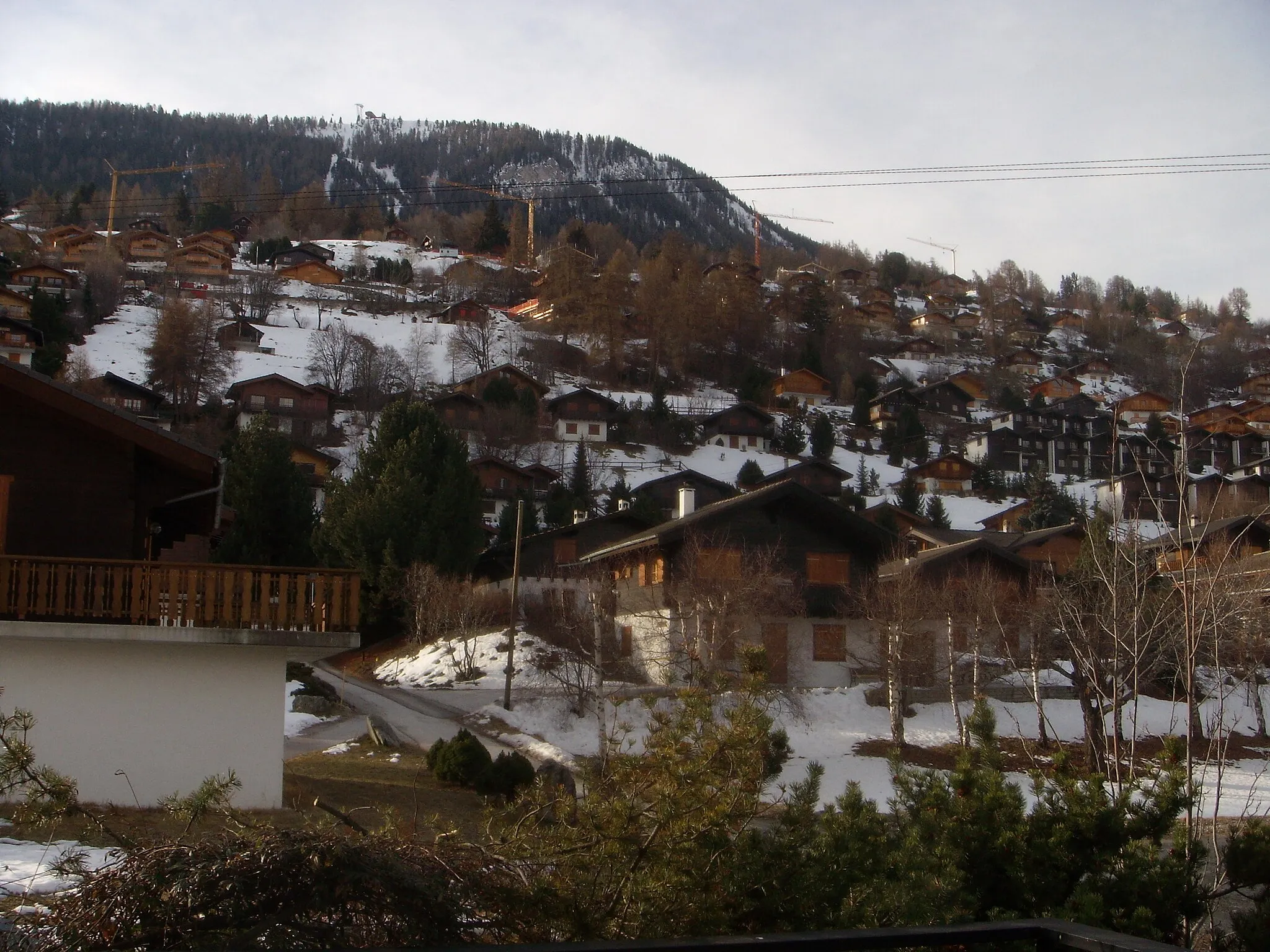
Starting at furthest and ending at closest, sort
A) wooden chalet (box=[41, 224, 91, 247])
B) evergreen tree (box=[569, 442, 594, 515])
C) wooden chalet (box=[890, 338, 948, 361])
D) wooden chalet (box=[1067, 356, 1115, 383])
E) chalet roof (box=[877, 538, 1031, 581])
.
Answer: wooden chalet (box=[1067, 356, 1115, 383])
wooden chalet (box=[890, 338, 948, 361])
wooden chalet (box=[41, 224, 91, 247])
evergreen tree (box=[569, 442, 594, 515])
chalet roof (box=[877, 538, 1031, 581])

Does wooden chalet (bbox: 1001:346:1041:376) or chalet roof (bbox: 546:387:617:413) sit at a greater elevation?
wooden chalet (bbox: 1001:346:1041:376)

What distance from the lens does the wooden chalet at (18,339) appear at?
75375 mm

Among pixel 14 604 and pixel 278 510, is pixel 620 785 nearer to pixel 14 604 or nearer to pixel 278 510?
pixel 14 604

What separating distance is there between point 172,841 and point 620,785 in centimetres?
229

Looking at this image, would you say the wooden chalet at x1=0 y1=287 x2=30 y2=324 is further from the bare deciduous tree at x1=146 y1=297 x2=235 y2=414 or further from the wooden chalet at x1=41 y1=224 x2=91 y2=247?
the wooden chalet at x1=41 y1=224 x2=91 y2=247

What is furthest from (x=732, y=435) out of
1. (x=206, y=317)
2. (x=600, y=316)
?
(x=206, y=317)

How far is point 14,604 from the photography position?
13.6 metres

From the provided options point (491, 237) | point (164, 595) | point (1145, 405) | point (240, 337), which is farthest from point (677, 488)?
point (491, 237)

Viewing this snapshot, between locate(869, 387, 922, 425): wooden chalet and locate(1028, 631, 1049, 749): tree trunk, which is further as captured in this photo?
locate(869, 387, 922, 425): wooden chalet

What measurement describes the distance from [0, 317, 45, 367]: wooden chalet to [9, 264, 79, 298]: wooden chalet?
2401 centimetres

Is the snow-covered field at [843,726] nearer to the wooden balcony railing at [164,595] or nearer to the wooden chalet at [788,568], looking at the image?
the wooden chalet at [788,568]

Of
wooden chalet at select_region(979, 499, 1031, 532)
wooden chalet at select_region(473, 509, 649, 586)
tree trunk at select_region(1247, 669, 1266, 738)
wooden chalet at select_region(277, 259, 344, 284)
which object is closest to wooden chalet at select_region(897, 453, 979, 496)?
wooden chalet at select_region(979, 499, 1031, 532)

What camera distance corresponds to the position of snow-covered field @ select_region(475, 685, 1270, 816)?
25.6 m

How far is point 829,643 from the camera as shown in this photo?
36.4m
